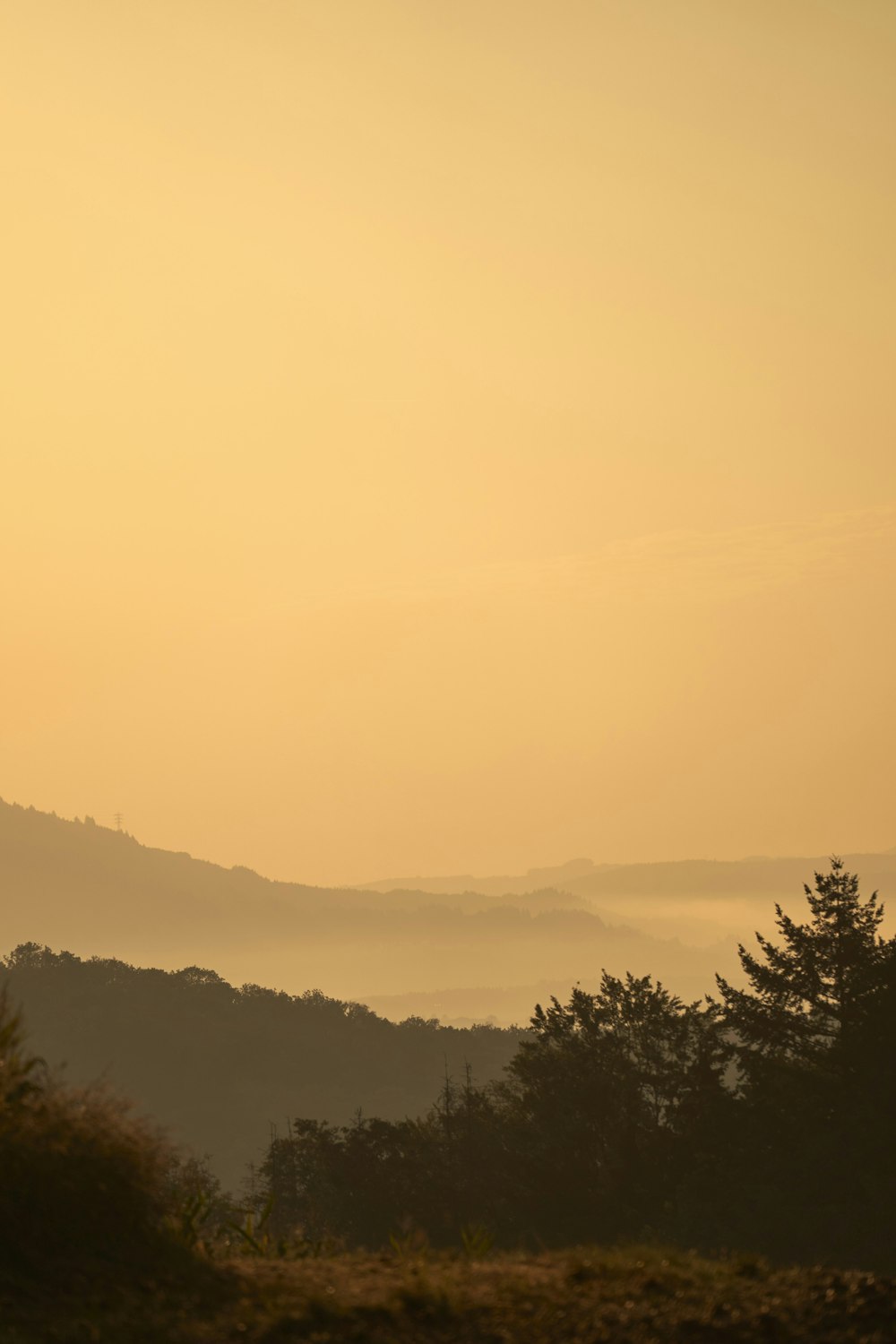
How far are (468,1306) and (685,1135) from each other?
37.7 metres

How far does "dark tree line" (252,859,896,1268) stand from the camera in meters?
39.2

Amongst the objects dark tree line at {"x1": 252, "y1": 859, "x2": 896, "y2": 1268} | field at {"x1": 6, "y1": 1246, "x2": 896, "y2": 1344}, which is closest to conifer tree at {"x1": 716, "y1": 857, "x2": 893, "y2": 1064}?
dark tree line at {"x1": 252, "y1": 859, "x2": 896, "y2": 1268}

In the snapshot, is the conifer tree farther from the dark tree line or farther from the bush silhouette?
the bush silhouette

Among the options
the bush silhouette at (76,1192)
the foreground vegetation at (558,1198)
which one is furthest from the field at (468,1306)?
the bush silhouette at (76,1192)

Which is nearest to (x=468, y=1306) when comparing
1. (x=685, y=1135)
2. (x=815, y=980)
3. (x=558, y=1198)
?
(x=815, y=980)

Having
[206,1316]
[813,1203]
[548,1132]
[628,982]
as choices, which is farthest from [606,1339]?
[628,982]

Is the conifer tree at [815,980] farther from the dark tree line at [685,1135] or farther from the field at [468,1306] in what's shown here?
the field at [468,1306]

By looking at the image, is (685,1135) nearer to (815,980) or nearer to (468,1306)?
(815,980)

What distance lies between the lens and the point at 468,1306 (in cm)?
1164

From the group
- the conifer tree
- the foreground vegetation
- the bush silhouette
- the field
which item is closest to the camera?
the field

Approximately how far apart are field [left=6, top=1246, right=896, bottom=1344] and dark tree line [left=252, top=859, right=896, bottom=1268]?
20358mm

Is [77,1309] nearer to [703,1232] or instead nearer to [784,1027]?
[703,1232]

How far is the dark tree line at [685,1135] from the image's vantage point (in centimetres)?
3925

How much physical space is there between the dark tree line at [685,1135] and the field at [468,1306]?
802 inches
